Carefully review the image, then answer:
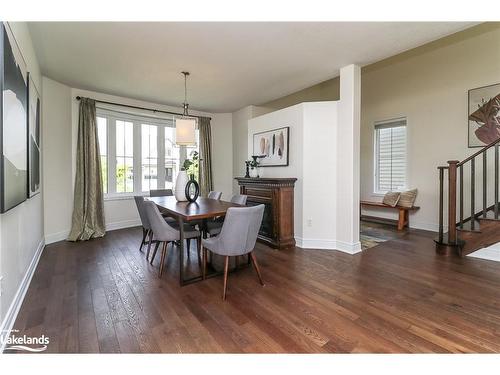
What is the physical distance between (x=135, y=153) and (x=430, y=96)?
5771 millimetres

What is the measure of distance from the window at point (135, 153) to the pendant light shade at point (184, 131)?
2362 millimetres

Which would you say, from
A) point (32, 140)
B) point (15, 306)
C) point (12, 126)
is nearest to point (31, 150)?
point (32, 140)

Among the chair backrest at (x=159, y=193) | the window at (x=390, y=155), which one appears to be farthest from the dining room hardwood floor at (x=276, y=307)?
the window at (x=390, y=155)

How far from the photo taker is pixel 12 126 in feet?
5.51

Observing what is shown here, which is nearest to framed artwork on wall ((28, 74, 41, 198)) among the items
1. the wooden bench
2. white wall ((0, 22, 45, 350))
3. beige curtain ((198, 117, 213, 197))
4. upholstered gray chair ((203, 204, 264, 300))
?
white wall ((0, 22, 45, 350))

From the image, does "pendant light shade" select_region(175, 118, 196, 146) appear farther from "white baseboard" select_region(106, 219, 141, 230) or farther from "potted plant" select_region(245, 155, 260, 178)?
"white baseboard" select_region(106, 219, 141, 230)

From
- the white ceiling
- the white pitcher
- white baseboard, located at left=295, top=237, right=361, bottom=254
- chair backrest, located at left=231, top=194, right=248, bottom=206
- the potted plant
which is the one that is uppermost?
the white ceiling

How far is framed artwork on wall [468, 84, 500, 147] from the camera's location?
3.74m

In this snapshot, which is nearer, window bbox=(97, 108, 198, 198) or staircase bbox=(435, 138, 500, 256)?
staircase bbox=(435, 138, 500, 256)

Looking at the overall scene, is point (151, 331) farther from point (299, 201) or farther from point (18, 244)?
point (299, 201)

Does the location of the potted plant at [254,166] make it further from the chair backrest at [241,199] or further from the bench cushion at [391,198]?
the bench cushion at [391,198]

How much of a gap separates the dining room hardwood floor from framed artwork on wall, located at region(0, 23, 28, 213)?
0.99 meters

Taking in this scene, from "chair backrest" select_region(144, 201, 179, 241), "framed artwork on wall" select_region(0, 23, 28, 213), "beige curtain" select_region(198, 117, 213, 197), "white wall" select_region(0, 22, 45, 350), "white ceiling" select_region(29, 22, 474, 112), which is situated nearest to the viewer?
"framed artwork on wall" select_region(0, 23, 28, 213)
